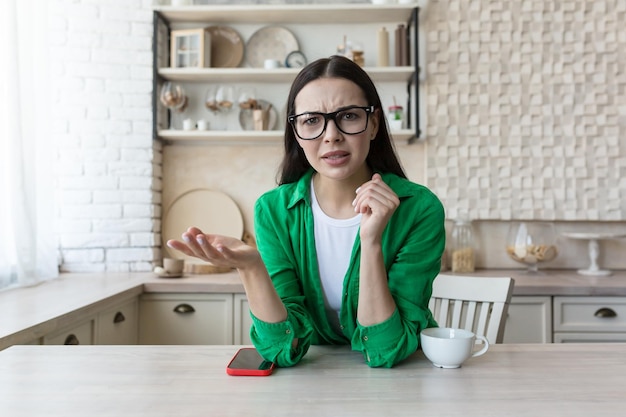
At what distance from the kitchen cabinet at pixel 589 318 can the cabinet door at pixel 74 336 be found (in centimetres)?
192

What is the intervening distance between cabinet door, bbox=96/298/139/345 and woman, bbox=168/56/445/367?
1060 mm

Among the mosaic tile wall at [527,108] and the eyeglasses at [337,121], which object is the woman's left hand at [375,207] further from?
the mosaic tile wall at [527,108]

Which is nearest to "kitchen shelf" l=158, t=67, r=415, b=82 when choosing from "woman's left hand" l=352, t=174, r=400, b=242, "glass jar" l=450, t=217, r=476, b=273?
"glass jar" l=450, t=217, r=476, b=273

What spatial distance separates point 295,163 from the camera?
1.44 m

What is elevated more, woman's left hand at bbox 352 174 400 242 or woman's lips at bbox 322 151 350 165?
woman's lips at bbox 322 151 350 165

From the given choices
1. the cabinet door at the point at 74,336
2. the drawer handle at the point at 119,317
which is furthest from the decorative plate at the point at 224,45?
the cabinet door at the point at 74,336

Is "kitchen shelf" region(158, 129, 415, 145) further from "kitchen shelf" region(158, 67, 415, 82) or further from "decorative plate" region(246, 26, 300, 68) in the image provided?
"decorative plate" region(246, 26, 300, 68)

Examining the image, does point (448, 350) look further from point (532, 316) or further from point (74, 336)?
point (532, 316)

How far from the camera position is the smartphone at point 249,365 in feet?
3.30

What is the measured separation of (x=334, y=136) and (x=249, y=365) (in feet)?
1.64

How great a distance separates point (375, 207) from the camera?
1087 mm

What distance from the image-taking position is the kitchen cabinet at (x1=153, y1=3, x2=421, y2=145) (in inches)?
111

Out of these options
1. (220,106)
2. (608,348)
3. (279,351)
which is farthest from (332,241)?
(220,106)

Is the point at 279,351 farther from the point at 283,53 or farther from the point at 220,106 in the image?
the point at 283,53
